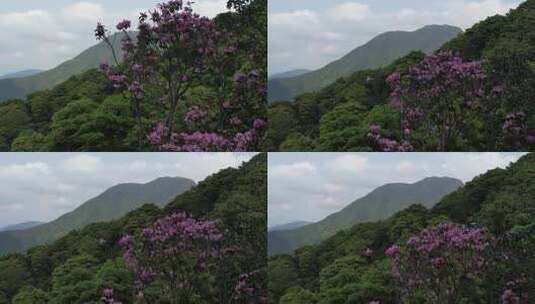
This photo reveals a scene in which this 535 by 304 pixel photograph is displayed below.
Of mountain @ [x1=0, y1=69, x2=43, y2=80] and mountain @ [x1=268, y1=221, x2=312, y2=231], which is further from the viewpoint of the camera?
mountain @ [x1=268, y1=221, x2=312, y2=231]

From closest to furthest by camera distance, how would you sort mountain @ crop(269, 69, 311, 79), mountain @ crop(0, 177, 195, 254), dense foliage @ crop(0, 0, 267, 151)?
dense foliage @ crop(0, 0, 267, 151), mountain @ crop(0, 177, 195, 254), mountain @ crop(269, 69, 311, 79)

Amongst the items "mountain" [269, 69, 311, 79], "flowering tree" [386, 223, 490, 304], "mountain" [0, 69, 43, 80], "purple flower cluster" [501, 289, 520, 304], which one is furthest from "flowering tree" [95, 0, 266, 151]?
"purple flower cluster" [501, 289, 520, 304]

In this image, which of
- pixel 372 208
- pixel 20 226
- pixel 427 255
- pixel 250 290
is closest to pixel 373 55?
pixel 372 208

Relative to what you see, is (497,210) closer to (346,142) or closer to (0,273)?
(346,142)

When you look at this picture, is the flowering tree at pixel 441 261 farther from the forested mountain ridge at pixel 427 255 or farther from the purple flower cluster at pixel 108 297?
the purple flower cluster at pixel 108 297

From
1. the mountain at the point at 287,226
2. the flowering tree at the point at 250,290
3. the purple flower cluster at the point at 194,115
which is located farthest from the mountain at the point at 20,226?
the mountain at the point at 287,226

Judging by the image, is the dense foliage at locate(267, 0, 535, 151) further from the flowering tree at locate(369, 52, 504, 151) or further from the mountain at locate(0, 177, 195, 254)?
the mountain at locate(0, 177, 195, 254)

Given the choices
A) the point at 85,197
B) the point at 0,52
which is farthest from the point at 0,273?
the point at 0,52
